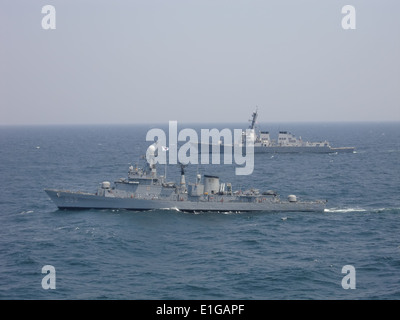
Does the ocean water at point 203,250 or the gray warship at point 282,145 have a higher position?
the gray warship at point 282,145

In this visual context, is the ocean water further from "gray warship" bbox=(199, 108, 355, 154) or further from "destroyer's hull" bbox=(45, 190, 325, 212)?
"gray warship" bbox=(199, 108, 355, 154)

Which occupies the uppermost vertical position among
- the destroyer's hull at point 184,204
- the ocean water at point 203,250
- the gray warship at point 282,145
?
the gray warship at point 282,145

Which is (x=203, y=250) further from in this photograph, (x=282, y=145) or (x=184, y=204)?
(x=282, y=145)

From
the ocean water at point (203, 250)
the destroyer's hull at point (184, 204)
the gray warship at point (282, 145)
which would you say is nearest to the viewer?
the ocean water at point (203, 250)

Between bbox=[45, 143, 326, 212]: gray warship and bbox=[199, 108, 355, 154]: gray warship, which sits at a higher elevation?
bbox=[199, 108, 355, 154]: gray warship

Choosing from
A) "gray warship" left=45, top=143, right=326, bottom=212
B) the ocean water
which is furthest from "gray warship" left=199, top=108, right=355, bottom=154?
"gray warship" left=45, top=143, right=326, bottom=212

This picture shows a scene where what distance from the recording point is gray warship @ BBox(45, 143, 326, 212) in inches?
2299

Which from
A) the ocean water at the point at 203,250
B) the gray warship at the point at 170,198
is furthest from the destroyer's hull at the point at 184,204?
the ocean water at the point at 203,250

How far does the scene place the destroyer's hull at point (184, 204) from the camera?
2298 inches

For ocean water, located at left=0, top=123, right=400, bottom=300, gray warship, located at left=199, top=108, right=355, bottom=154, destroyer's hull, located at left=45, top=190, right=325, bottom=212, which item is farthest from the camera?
gray warship, located at left=199, top=108, right=355, bottom=154

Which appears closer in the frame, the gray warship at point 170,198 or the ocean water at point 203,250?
the ocean water at point 203,250

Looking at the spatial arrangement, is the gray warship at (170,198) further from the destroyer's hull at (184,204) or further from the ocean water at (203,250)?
the ocean water at (203,250)
